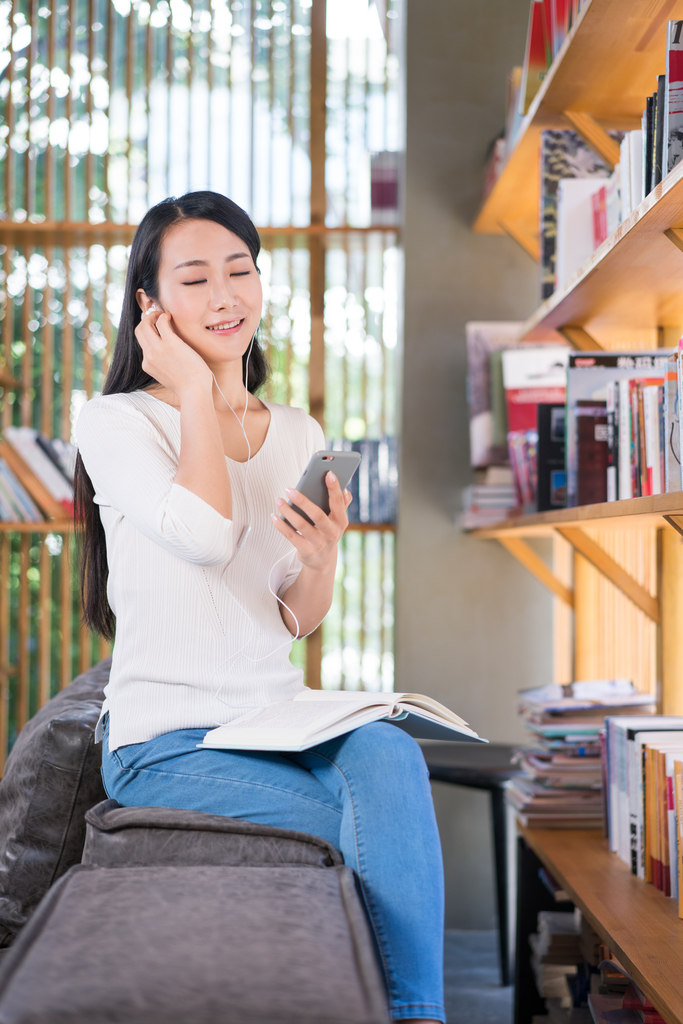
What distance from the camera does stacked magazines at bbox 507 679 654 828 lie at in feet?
5.97

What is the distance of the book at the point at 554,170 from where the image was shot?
1.89 m

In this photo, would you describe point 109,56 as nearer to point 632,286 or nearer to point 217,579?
point 632,286

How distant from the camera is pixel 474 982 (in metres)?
2.18

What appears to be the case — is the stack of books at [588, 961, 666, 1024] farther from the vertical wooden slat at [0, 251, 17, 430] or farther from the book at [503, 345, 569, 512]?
the vertical wooden slat at [0, 251, 17, 430]

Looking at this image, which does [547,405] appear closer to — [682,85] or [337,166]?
[682,85]

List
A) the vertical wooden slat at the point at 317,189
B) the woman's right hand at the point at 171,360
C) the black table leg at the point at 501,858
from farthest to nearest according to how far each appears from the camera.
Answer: the vertical wooden slat at the point at 317,189 → the black table leg at the point at 501,858 → the woman's right hand at the point at 171,360

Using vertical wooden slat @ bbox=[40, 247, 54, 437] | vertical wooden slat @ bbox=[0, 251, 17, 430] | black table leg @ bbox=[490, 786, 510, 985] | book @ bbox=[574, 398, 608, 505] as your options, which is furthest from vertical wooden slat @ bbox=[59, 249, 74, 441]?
book @ bbox=[574, 398, 608, 505]

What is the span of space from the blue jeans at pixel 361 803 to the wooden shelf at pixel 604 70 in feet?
3.78

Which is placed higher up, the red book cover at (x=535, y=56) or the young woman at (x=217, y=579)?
the red book cover at (x=535, y=56)

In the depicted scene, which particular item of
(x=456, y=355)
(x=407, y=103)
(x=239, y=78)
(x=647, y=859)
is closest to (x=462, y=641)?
(x=456, y=355)

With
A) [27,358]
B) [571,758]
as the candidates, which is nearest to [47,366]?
[27,358]

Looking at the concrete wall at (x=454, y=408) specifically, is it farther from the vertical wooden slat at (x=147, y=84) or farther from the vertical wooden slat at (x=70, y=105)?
the vertical wooden slat at (x=70, y=105)

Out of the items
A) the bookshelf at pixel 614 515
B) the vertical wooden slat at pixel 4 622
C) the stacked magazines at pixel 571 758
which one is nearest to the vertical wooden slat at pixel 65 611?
the vertical wooden slat at pixel 4 622

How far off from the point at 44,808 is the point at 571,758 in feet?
3.49
